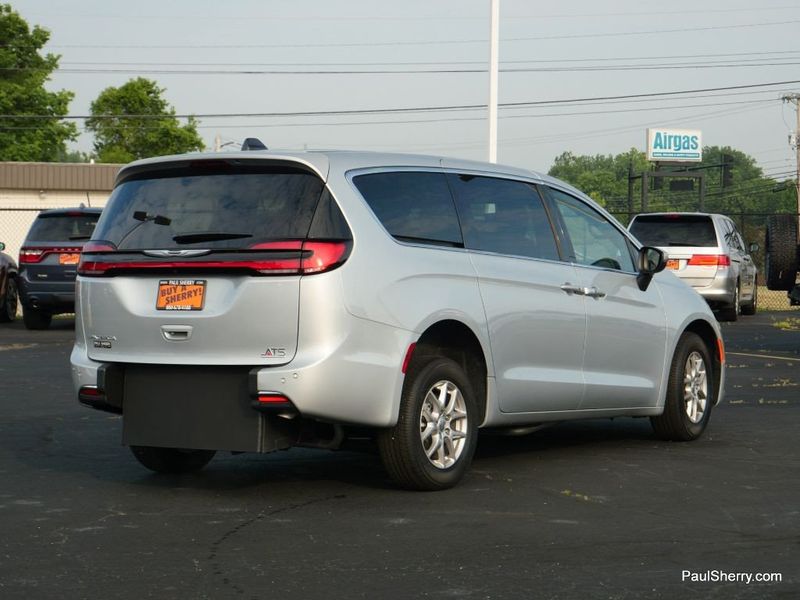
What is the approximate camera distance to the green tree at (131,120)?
283 ft

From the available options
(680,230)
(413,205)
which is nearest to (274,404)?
(413,205)

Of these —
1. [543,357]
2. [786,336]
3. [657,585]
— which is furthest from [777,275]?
[657,585]

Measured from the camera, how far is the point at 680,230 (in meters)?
23.6

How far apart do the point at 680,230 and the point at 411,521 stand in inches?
698

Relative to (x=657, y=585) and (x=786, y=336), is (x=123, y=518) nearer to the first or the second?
(x=657, y=585)

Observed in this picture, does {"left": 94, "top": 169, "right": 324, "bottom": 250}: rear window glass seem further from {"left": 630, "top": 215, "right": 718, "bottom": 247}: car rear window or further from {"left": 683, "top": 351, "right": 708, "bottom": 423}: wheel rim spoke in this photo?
{"left": 630, "top": 215, "right": 718, "bottom": 247}: car rear window

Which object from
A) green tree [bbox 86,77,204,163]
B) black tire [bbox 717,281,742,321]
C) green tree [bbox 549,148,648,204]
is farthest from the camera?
green tree [bbox 549,148,648,204]

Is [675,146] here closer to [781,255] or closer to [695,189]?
[695,189]

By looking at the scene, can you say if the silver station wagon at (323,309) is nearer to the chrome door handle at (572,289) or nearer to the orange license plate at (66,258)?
the chrome door handle at (572,289)

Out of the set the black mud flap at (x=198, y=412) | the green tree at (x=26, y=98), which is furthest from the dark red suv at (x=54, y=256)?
the green tree at (x=26, y=98)

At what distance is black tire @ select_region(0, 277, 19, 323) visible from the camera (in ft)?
79.7

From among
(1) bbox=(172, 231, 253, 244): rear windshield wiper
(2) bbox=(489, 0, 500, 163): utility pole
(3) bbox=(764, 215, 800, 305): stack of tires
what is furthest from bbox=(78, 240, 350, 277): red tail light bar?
(2) bbox=(489, 0, 500, 163): utility pole

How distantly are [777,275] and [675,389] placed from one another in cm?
808

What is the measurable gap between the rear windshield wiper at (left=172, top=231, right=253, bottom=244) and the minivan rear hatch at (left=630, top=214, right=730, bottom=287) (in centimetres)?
1702
